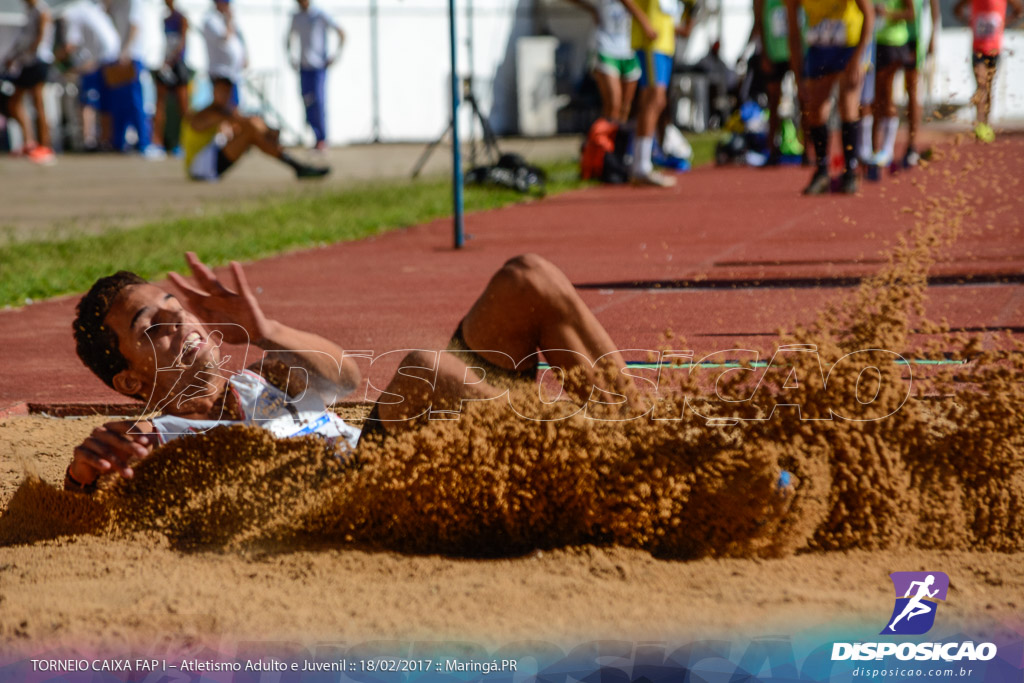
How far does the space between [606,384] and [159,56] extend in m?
18.7

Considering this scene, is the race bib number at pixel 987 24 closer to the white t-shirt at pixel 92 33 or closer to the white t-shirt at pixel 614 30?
the white t-shirt at pixel 614 30

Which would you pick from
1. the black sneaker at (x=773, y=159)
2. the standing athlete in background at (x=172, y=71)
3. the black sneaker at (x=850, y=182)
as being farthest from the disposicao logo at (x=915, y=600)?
the standing athlete in background at (x=172, y=71)

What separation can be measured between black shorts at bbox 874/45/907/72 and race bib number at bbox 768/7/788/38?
293cm

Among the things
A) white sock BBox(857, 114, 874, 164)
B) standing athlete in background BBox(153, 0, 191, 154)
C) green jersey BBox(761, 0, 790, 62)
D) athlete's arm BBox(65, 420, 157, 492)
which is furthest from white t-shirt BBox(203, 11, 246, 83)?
athlete's arm BBox(65, 420, 157, 492)

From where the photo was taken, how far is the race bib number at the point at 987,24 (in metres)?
10.5

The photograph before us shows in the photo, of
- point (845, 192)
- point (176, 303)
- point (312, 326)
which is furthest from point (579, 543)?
point (845, 192)

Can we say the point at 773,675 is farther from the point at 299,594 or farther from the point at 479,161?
the point at 479,161

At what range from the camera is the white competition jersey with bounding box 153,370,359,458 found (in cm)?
324

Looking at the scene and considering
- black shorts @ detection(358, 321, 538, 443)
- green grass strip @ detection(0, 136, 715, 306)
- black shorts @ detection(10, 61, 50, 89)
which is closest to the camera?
black shorts @ detection(358, 321, 538, 443)

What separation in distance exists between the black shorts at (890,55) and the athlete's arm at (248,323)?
28.4 ft

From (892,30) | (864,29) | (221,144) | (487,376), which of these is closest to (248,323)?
(487,376)

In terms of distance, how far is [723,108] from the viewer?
2220 centimetres

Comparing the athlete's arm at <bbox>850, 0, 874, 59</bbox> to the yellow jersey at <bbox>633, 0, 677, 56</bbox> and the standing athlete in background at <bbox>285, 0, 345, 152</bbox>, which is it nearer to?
the yellow jersey at <bbox>633, 0, 677, 56</bbox>

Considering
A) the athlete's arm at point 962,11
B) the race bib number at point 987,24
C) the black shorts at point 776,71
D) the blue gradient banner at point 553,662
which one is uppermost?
the athlete's arm at point 962,11
